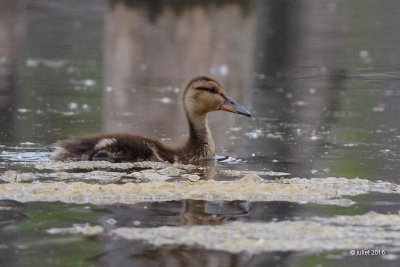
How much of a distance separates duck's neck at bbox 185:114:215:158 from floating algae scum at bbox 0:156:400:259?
0.39 metres

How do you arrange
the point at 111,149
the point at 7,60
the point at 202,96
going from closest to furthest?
1. the point at 111,149
2. the point at 202,96
3. the point at 7,60

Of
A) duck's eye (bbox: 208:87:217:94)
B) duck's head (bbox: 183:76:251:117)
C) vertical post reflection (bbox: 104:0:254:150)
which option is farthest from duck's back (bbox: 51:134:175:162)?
vertical post reflection (bbox: 104:0:254:150)

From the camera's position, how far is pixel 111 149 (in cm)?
862

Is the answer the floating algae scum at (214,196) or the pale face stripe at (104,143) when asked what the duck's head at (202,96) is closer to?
the floating algae scum at (214,196)

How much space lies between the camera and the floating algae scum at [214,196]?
595 centimetres

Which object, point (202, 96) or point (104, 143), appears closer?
point (104, 143)

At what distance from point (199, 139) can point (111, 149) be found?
934 mm

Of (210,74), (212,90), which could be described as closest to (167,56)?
(210,74)

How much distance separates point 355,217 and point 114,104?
6.38 m

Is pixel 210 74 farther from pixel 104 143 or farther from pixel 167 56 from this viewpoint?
pixel 104 143

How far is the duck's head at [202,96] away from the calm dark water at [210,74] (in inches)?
16.4

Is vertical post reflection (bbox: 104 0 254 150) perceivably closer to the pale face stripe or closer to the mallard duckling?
the mallard duckling

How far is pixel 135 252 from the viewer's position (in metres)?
5.71

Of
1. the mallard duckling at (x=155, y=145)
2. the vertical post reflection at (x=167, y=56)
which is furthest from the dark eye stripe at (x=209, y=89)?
the vertical post reflection at (x=167, y=56)
